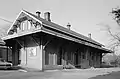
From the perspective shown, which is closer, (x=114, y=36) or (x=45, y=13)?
(x=114, y=36)

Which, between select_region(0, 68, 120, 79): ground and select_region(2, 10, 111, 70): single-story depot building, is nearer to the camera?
select_region(0, 68, 120, 79): ground

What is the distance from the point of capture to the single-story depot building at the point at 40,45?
1520cm

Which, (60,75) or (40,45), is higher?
(40,45)

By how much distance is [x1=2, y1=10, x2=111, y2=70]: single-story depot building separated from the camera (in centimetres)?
1520

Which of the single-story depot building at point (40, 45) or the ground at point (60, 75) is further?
the single-story depot building at point (40, 45)

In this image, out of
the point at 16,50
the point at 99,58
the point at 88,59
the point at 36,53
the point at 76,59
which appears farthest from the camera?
the point at 99,58

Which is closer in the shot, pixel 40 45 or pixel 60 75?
pixel 60 75

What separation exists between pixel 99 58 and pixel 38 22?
17.4 metres

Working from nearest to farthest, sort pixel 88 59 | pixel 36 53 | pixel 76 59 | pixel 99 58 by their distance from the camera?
1. pixel 36 53
2. pixel 76 59
3. pixel 88 59
4. pixel 99 58

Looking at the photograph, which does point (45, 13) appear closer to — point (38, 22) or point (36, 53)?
point (38, 22)

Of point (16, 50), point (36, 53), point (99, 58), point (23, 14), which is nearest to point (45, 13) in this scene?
point (23, 14)

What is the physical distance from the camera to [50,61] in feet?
53.1

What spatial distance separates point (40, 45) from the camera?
15.3m

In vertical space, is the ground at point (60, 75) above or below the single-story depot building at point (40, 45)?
below
